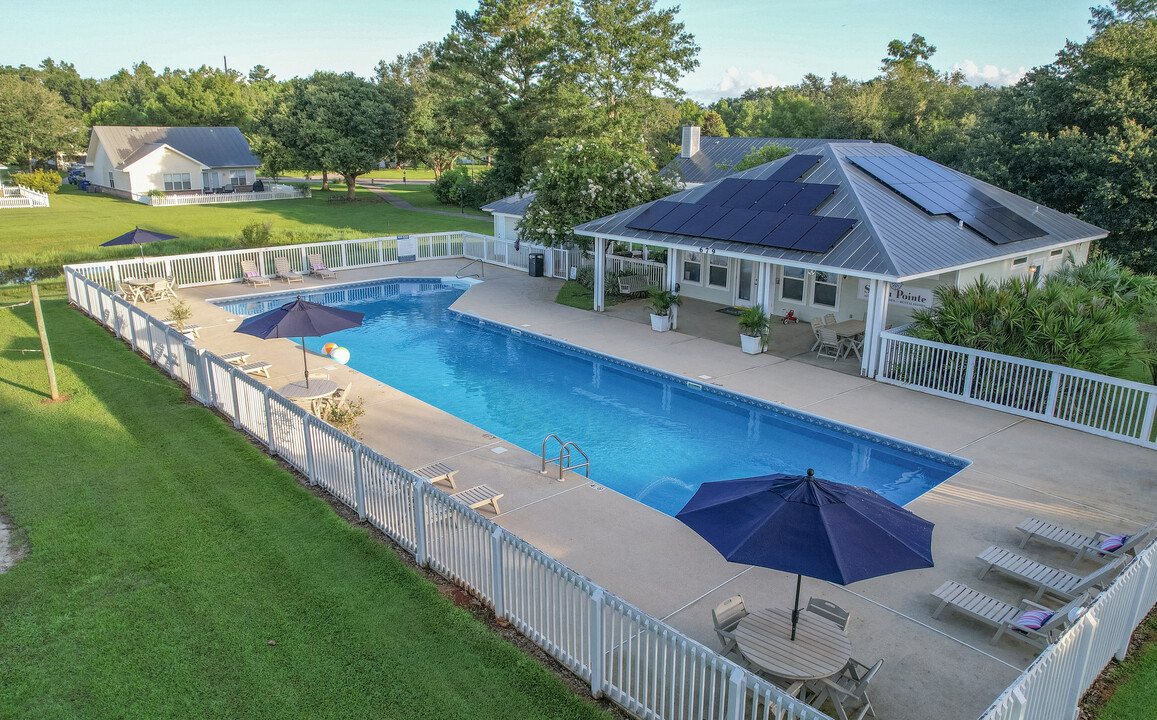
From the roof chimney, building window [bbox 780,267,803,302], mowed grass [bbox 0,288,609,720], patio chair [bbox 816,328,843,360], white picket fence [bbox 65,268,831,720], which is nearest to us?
white picket fence [bbox 65,268,831,720]

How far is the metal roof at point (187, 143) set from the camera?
63.6m

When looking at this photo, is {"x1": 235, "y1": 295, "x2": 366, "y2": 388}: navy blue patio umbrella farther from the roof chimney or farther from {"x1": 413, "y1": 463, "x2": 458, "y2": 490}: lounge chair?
the roof chimney

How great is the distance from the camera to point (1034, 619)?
6.96 m

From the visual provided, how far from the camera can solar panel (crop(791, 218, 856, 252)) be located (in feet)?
52.7

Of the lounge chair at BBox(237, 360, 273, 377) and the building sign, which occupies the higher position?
the building sign

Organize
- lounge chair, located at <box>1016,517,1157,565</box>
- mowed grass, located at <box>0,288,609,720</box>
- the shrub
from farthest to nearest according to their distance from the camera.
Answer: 1. the shrub
2. lounge chair, located at <box>1016,517,1157,565</box>
3. mowed grass, located at <box>0,288,609,720</box>

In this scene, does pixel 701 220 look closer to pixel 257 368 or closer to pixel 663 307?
pixel 663 307

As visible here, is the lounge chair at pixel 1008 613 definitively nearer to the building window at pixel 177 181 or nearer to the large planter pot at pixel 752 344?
the large planter pot at pixel 752 344

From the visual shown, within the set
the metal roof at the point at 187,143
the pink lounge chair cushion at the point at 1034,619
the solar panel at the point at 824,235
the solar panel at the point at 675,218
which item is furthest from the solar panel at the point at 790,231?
the metal roof at the point at 187,143

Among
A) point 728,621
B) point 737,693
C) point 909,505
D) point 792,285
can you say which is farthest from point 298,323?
point 792,285

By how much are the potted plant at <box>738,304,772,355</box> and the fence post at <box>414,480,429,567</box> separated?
11004mm

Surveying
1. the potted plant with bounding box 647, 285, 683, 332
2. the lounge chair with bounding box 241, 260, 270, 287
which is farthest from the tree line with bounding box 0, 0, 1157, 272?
the lounge chair with bounding box 241, 260, 270, 287

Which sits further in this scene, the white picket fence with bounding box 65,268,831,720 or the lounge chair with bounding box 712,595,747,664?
the lounge chair with bounding box 712,595,747,664

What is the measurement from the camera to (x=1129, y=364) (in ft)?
44.9
